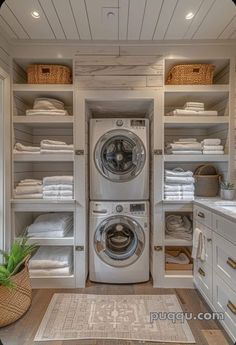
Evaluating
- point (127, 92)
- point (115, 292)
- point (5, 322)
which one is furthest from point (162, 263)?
point (127, 92)

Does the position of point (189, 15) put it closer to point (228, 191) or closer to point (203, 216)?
point (228, 191)

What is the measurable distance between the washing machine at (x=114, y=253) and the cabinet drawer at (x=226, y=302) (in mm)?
765

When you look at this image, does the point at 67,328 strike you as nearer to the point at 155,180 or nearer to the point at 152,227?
the point at 152,227

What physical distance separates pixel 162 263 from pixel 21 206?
1.48 m

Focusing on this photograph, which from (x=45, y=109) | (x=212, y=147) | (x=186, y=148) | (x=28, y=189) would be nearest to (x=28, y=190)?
(x=28, y=189)

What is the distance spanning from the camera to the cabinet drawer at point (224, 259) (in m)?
1.60

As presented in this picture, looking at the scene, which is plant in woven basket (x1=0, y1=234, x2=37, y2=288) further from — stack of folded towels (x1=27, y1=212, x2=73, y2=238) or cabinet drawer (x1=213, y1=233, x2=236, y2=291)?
cabinet drawer (x1=213, y1=233, x2=236, y2=291)

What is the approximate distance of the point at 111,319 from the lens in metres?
1.91

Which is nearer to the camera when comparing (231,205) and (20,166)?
(231,205)

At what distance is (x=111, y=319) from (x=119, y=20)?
2401 millimetres

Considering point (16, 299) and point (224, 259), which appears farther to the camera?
point (16, 299)

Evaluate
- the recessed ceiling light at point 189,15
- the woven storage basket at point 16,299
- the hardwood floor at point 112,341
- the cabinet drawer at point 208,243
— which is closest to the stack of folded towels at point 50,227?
the woven storage basket at point 16,299

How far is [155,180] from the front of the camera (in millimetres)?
2387

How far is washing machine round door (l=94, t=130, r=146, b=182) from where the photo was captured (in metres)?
2.43
